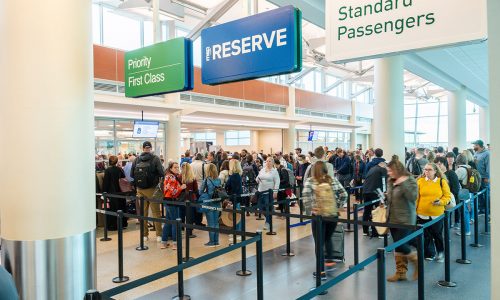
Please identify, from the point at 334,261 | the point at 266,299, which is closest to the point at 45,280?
the point at 266,299

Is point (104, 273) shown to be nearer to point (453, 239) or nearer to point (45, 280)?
point (45, 280)

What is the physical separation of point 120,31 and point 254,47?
12.4 metres

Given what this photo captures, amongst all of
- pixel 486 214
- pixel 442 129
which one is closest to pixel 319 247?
pixel 486 214

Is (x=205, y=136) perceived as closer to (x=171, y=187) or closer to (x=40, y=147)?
(x=171, y=187)

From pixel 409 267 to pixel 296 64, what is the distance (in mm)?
3658

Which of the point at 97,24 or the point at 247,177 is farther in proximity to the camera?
the point at 97,24

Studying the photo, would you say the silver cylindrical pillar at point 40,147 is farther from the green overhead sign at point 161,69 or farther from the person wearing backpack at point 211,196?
the person wearing backpack at point 211,196

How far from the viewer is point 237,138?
2755cm

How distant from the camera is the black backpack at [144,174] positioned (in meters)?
7.22

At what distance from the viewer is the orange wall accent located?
12321mm

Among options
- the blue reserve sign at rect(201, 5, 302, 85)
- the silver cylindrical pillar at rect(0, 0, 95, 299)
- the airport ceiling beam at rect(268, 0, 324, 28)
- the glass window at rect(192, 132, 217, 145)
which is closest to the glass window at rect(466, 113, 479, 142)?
the glass window at rect(192, 132, 217, 145)

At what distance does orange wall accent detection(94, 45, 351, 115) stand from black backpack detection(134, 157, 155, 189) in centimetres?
618

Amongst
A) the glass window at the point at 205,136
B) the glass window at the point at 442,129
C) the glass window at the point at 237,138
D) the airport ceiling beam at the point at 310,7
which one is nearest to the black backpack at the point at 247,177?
the airport ceiling beam at the point at 310,7

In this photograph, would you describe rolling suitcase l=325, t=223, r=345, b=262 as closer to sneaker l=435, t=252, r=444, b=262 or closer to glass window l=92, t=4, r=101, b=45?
sneaker l=435, t=252, r=444, b=262
